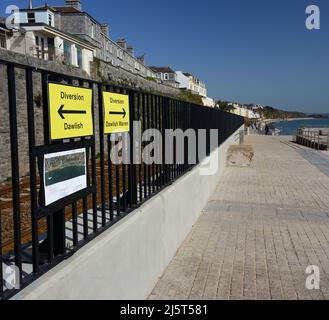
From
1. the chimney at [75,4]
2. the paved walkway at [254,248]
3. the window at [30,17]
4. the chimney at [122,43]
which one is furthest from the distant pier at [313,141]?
the chimney at [122,43]

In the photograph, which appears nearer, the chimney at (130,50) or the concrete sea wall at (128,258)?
the concrete sea wall at (128,258)

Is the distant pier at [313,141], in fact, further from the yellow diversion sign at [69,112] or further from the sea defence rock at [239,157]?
the yellow diversion sign at [69,112]

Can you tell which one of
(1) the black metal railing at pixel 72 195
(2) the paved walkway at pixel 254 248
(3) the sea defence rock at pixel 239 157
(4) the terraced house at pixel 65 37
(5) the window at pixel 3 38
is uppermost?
(4) the terraced house at pixel 65 37

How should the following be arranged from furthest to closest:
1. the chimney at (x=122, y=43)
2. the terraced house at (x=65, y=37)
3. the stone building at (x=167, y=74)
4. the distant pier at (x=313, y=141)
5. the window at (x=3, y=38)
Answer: the stone building at (x=167, y=74), the chimney at (x=122, y=43), the terraced house at (x=65, y=37), the window at (x=3, y=38), the distant pier at (x=313, y=141)

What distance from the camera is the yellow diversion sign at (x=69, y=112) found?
8.43 ft

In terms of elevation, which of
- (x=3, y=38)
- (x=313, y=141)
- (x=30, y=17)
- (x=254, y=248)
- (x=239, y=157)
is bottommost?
(x=254, y=248)

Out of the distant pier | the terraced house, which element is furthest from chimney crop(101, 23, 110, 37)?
the distant pier

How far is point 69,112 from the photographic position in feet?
9.07

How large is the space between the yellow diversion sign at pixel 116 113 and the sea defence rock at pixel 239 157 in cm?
1263

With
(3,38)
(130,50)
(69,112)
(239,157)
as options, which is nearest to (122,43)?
(130,50)

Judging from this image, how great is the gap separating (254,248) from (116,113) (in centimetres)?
333

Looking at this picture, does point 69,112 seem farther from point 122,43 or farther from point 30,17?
point 122,43

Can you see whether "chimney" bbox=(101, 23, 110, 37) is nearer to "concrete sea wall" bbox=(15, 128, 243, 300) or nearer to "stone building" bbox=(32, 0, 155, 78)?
"stone building" bbox=(32, 0, 155, 78)

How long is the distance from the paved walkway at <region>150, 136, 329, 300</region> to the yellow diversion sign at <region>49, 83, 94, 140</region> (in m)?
2.18
